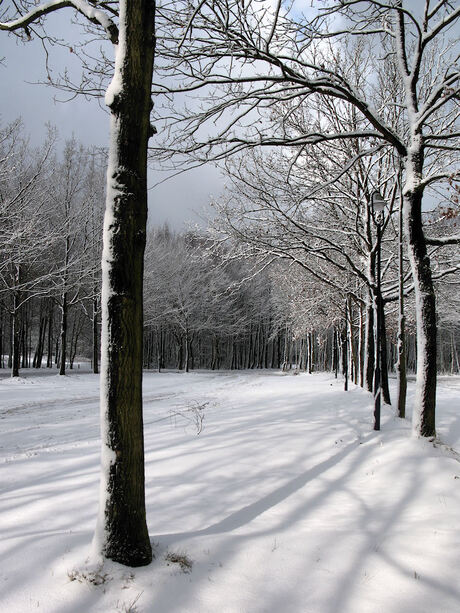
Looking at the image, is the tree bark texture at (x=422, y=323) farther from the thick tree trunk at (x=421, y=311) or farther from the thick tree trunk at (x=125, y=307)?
the thick tree trunk at (x=125, y=307)

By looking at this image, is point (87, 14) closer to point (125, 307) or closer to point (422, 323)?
point (125, 307)

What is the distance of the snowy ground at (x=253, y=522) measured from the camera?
250 centimetres

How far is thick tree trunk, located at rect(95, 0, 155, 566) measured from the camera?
2.80 m

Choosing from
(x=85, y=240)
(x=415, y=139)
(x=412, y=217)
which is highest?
(x=85, y=240)

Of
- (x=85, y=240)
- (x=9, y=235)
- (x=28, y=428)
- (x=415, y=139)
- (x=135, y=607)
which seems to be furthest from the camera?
(x=85, y=240)

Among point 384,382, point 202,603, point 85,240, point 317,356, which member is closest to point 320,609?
point 202,603

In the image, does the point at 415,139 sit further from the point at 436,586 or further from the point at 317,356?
the point at 317,356

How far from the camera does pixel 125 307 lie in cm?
283

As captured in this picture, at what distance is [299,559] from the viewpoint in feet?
9.73

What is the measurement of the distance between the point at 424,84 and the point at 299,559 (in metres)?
11.6

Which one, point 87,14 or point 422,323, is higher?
point 87,14

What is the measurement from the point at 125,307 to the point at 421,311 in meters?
5.94

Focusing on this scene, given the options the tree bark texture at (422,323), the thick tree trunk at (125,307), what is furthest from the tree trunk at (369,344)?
the thick tree trunk at (125,307)

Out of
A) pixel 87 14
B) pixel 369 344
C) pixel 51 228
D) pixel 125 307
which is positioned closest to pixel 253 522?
pixel 125 307
